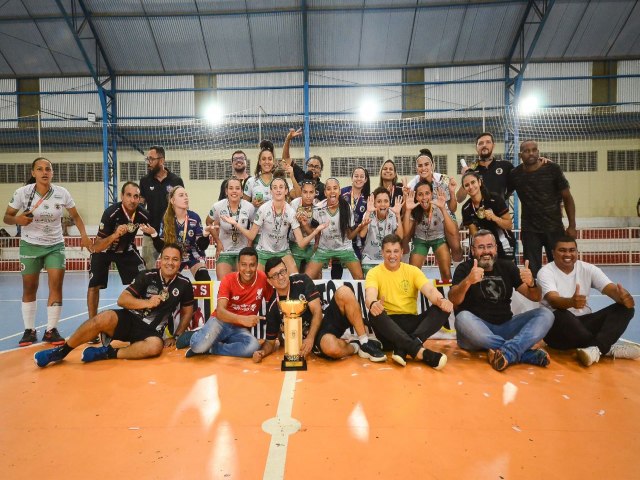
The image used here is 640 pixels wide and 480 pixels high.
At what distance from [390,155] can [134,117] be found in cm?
1067

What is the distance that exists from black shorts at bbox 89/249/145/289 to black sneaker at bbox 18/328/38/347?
37.3 inches

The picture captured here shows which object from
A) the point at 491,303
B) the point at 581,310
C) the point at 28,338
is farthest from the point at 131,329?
the point at 581,310

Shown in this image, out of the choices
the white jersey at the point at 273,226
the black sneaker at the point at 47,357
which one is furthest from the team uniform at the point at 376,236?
the black sneaker at the point at 47,357

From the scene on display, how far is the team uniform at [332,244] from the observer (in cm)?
553

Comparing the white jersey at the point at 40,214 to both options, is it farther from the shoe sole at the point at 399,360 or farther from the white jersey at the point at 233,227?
the shoe sole at the point at 399,360

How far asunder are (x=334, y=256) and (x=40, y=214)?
3.80m

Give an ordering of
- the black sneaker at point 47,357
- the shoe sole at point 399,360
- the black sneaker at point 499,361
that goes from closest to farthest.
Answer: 1. the black sneaker at point 499,361
2. the shoe sole at point 399,360
3. the black sneaker at point 47,357

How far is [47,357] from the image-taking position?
163 inches

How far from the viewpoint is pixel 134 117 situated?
54.2 feet

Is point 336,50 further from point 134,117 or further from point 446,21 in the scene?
point 134,117

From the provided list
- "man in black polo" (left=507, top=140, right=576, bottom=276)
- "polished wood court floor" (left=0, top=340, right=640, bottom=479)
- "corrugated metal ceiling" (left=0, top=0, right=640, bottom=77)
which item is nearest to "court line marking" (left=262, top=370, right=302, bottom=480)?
"polished wood court floor" (left=0, top=340, right=640, bottom=479)

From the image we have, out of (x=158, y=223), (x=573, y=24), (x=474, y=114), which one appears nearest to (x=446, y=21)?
(x=474, y=114)

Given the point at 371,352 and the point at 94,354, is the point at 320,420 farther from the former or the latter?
the point at 94,354

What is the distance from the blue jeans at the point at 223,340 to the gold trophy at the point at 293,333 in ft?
1.84
